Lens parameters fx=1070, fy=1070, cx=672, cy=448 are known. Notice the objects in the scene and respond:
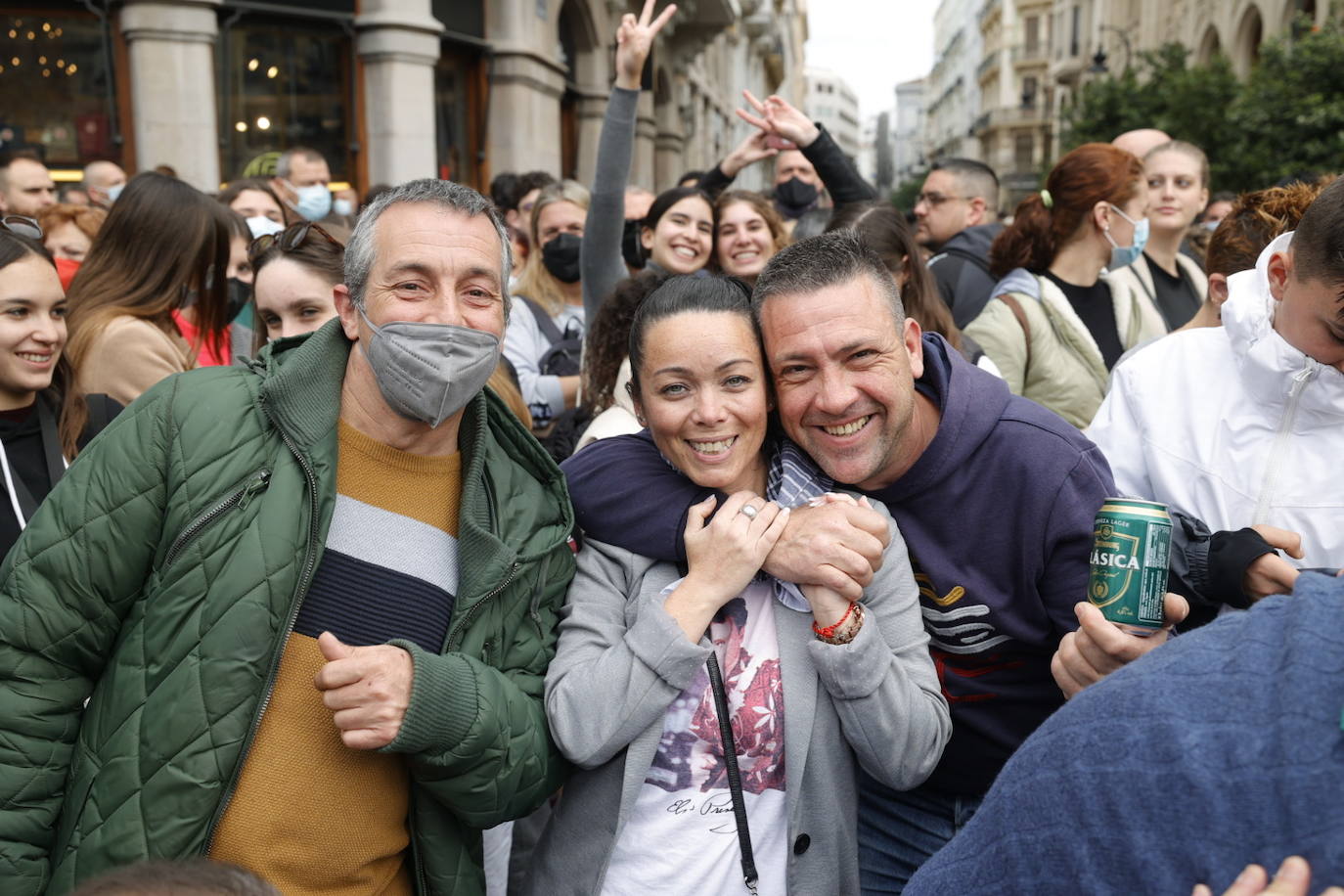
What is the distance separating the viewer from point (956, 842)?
141cm

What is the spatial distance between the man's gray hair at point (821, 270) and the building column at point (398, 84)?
33.4ft

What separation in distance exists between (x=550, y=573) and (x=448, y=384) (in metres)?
0.47

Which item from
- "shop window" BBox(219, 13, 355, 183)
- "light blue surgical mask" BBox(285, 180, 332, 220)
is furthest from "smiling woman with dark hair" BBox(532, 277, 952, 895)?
"shop window" BBox(219, 13, 355, 183)

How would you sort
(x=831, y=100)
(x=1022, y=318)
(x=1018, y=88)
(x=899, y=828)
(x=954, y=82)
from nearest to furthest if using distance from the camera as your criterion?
(x=899, y=828), (x=1022, y=318), (x=1018, y=88), (x=954, y=82), (x=831, y=100)

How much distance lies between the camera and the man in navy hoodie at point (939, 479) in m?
2.34

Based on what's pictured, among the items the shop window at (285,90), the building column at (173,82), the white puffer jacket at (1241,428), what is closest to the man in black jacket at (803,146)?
the white puffer jacket at (1241,428)

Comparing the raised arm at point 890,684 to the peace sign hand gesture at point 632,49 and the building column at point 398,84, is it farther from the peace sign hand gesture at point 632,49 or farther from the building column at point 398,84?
the building column at point 398,84

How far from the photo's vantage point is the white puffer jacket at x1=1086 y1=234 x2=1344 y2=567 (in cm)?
228

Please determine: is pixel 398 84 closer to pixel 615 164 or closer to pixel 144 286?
pixel 615 164

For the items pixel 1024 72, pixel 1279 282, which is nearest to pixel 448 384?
pixel 1279 282

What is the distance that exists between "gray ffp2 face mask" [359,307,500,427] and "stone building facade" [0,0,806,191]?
A: 164 inches

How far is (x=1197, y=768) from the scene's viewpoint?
113 centimetres

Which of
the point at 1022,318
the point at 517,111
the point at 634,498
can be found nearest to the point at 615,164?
the point at 1022,318

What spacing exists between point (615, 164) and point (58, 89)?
794 cm
